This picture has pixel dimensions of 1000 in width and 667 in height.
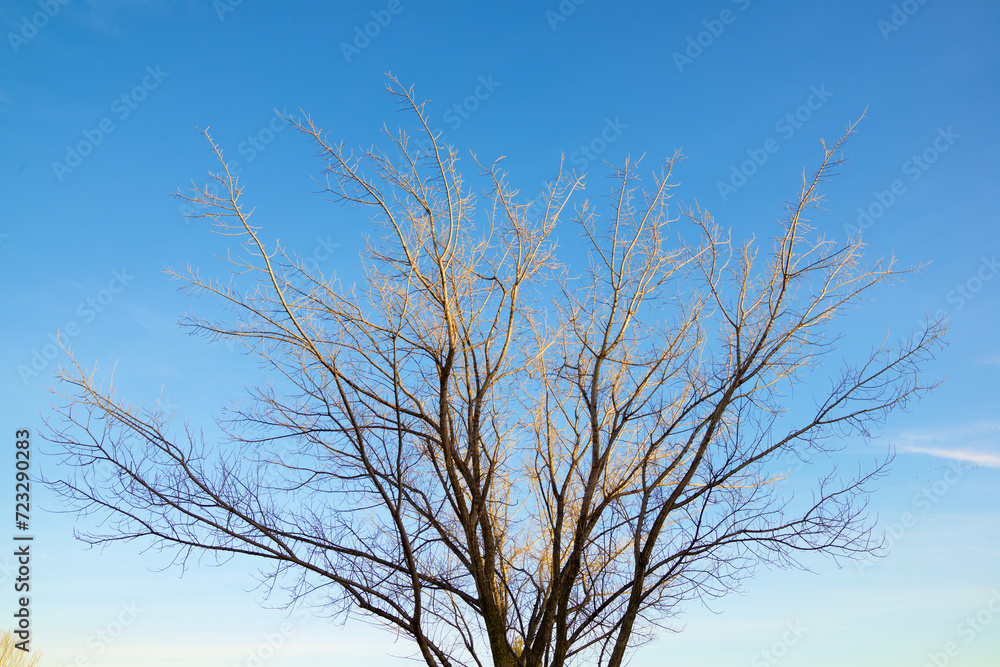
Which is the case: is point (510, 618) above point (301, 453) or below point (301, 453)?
below

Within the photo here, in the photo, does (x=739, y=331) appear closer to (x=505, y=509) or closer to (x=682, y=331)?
(x=682, y=331)

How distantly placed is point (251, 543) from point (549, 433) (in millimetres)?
3697

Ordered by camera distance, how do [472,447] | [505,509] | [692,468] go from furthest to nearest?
[505,509], [472,447], [692,468]

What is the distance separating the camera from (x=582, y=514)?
771 centimetres

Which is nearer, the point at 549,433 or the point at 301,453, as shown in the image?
the point at 301,453

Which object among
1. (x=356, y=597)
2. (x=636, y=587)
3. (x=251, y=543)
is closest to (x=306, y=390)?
(x=251, y=543)

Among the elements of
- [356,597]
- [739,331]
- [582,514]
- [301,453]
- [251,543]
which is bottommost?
[356,597]

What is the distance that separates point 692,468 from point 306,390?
4.35 metres

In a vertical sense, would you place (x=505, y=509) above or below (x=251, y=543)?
above

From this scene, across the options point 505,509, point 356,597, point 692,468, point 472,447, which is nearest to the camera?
point 356,597

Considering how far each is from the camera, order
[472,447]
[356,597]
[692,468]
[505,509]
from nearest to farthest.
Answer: [356,597]
[692,468]
[472,447]
[505,509]

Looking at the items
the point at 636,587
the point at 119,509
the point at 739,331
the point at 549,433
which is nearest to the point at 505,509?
the point at 549,433

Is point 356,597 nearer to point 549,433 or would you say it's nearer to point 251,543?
point 251,543

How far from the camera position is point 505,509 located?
8.82 metres
